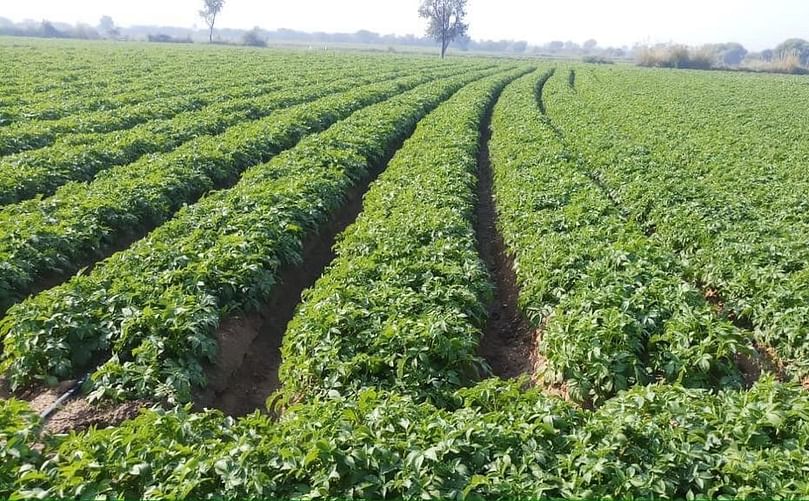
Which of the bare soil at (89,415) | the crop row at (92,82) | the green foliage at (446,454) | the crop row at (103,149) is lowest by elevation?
the bare soil at (89,415)

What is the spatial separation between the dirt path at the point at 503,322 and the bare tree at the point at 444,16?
365ft

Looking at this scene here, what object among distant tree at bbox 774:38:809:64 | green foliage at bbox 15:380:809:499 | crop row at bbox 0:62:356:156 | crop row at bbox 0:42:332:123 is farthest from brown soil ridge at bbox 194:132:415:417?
distant tree at bbox 774:38:809:64

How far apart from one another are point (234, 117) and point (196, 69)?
908 inches

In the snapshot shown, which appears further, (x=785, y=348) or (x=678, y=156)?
(x=678, y=156)

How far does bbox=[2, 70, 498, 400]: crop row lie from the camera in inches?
256

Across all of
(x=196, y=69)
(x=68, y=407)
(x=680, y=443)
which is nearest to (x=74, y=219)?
(x=68, y=407)

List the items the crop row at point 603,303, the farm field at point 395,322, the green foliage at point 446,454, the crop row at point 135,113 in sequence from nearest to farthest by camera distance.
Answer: the green foliage at point 446,454 → the farm field at point 395,322 → the crop row at point 603,303 → the crop row at point 135,113

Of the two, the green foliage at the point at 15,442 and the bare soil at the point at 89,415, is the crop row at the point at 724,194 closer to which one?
the bare soil at the point at 89,415

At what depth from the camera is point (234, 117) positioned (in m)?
22.2

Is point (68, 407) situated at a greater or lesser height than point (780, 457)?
lesser

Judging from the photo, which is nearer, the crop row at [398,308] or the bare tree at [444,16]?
the crop row at [398,308]

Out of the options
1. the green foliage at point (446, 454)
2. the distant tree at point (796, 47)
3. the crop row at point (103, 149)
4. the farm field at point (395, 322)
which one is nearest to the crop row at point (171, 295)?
the farm field at point (395, 322)

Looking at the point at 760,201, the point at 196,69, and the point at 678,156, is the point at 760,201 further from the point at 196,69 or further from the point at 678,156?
the point at 196,69

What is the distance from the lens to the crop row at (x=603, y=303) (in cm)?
648
